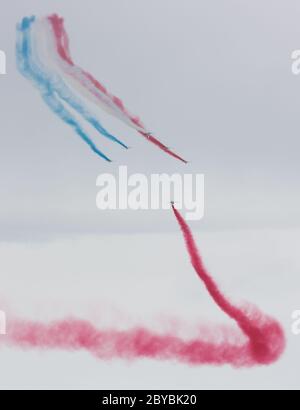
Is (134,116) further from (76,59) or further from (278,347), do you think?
(278,347)

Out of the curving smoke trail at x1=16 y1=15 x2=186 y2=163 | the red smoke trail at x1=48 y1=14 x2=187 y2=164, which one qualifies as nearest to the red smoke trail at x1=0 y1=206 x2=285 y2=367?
the red smoke trail at x1=48 y1=14 x2=187 y2=164

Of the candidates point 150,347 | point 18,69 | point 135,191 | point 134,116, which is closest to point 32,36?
point 18,69

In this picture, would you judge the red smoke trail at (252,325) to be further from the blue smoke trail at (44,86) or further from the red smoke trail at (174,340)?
the blue smoke trail at (44,86)

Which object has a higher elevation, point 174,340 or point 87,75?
point 87,75

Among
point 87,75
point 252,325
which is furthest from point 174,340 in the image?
point 87,75

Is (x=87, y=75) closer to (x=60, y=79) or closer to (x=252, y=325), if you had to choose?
(x=60, y=79)

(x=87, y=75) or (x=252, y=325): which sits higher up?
(x=87, y=75)
